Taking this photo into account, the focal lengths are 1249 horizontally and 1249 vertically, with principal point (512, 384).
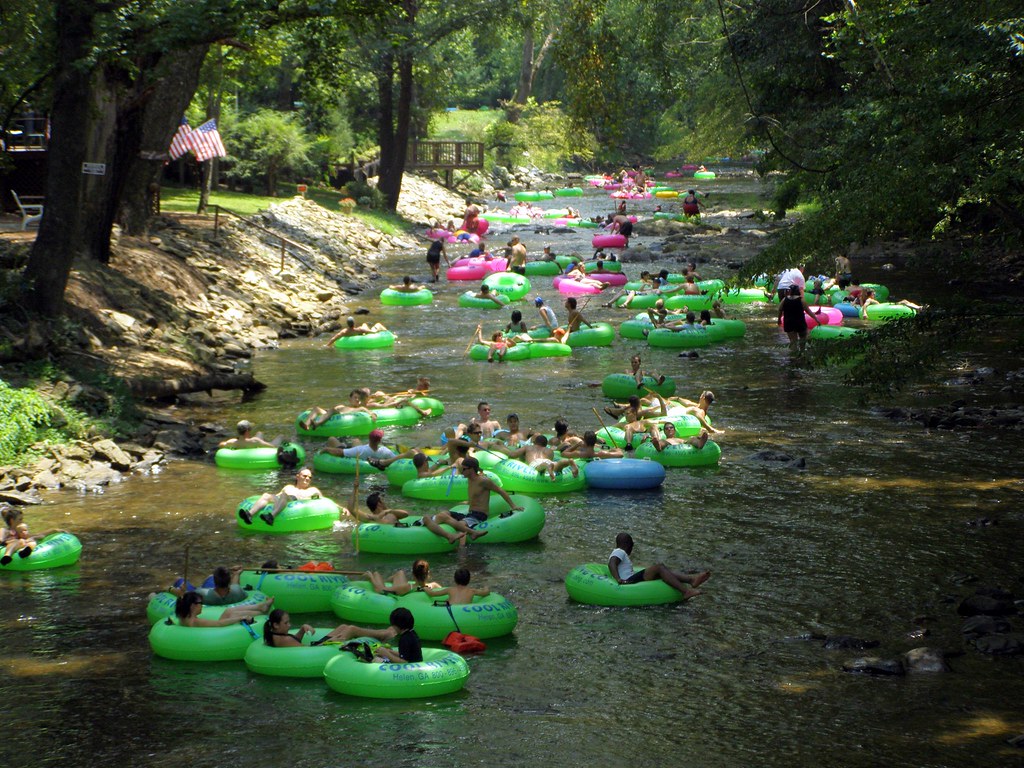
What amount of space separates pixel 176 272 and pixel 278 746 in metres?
18.1

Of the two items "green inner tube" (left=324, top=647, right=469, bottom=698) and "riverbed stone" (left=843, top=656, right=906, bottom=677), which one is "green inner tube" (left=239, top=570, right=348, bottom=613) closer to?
"green inner tube" (left=324, top=647, right=469, bottom=698)

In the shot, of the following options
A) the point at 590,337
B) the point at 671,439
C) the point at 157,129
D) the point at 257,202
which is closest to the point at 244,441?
the point at 671,439

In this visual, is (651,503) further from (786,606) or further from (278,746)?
(278,746)

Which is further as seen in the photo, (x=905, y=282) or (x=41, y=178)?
(x=905, y=282)

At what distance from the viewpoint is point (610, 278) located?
111 feet

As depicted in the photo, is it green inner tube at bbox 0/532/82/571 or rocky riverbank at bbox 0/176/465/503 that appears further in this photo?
rocky riverbank at bbox 0/176/465/503

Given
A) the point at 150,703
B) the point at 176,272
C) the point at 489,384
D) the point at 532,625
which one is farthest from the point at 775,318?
the point at 150,703

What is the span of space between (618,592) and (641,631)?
2.12ft

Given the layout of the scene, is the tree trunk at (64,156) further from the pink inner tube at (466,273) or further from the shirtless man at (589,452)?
the pink inner tube at (466,273)

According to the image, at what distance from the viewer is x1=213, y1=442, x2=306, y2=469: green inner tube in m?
17.4

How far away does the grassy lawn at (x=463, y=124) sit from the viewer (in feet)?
206

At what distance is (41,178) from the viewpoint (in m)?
28.0

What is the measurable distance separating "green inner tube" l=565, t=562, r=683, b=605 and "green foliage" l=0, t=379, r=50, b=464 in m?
8.21

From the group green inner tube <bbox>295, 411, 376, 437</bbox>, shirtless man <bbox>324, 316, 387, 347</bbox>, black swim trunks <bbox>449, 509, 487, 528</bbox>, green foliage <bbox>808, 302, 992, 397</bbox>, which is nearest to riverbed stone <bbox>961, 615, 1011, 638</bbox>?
green foliage <bbox>808, 302, 992, 397</bbox>
